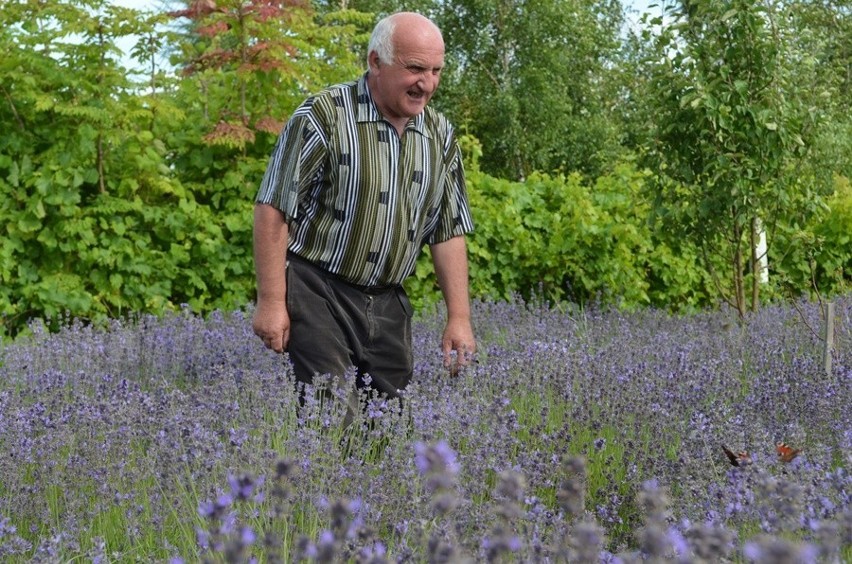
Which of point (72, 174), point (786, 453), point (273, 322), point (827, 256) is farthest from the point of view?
point (827, 256)

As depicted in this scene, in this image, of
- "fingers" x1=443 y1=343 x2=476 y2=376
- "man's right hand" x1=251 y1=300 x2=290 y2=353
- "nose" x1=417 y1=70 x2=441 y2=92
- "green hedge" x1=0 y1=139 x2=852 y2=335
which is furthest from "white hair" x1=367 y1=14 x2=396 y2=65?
"green hedge" x1=0 y1=139 x2=852 y2=335

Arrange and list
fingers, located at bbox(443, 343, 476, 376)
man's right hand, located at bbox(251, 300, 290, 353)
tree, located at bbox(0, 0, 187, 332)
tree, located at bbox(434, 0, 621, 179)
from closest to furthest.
→ man's right hand, located at bbox(251, 300, 290, 353) < fingers, located at bbox(443, 343, 476, 376) < tree, located at bbox(0, 0, 187, 332) < tree, located at bbox(434, 0, 621, 179)

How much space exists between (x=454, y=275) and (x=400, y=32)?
Result: 1040 mm

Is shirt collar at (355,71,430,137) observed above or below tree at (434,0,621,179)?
below

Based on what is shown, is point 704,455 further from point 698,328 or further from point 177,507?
point 698,328

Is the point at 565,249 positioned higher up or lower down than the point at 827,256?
higher up

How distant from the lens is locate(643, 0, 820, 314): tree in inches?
252

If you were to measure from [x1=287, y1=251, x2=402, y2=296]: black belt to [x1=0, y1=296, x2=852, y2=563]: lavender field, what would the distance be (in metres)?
0.38

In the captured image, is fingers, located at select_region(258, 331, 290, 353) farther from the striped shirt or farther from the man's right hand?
the striped shirt

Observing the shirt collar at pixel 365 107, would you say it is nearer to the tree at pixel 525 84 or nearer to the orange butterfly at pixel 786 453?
the orange butterfly at pixel 786 453

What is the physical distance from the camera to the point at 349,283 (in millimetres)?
4109

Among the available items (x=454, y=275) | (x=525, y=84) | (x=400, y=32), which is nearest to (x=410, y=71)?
(x=400, y=32)

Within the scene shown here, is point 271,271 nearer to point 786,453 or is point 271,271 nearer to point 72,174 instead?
point 786,453

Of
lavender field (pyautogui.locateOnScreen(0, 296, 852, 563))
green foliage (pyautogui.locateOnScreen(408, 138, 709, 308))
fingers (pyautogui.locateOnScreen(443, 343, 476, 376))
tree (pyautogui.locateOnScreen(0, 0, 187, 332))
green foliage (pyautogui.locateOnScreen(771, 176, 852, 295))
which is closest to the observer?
lavender field (pyautogui.locateOnScreen(0, 296, 852, 563))
